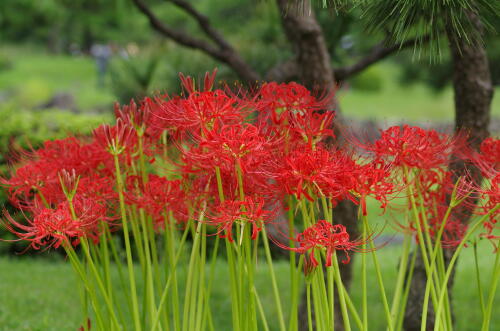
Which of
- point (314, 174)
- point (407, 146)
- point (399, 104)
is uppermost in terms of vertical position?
point (399, 104)

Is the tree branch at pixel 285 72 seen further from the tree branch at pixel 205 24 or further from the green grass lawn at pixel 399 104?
the green grass lawn at pixel 399 104

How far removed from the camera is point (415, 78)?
34.7 feet

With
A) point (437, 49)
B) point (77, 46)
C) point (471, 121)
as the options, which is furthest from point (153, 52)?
point (77, 46)

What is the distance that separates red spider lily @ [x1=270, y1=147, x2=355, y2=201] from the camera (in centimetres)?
203

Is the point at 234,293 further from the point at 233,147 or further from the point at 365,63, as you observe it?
the point at 365,63

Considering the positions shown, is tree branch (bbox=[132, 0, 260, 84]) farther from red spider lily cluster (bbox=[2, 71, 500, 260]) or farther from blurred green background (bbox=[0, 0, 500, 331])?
red spider lily cluster (bbox=[2, 71, 500, 260])

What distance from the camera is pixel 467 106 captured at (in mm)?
3762

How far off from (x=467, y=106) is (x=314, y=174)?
205 centimetres

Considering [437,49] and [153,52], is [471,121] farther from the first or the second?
[153,52]

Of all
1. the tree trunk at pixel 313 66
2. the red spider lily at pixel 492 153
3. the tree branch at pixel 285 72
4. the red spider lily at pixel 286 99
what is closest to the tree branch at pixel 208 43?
the tree branch at pixel 285 72

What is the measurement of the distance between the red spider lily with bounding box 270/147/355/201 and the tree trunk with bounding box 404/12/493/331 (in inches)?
68.7

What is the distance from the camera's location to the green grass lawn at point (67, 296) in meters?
4.50

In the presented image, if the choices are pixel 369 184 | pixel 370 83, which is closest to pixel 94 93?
pixel 370 83

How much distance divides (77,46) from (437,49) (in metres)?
40.5
